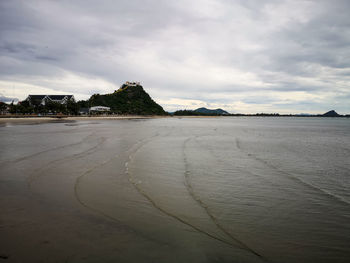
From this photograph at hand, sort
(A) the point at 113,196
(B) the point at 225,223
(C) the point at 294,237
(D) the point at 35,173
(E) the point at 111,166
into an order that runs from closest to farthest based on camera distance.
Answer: (C) the point at 294,237
(B) the point at 225,223
(A) the point at 113,196
(D) the point at 35,173
(E) the point at 111,166

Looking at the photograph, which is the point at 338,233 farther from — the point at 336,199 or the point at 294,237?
the point at 336,199

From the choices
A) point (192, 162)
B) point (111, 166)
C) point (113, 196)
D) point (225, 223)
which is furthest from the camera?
point (192, 162)

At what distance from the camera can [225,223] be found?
551 cm

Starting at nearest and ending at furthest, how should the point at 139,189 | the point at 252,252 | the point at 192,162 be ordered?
the point at 252,252
the point at 139,189
the point at 192,162

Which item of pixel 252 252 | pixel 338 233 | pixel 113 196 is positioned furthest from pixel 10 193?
pixel 338 233

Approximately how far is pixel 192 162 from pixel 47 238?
9498mm

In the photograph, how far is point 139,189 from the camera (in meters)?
7.96

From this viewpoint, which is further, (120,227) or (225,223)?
(225,223)

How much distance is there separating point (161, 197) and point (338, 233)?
4813mm

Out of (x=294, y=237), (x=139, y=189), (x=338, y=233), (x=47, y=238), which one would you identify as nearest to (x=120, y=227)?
(x=47, y=238)

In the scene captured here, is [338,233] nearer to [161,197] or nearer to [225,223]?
[225,223]

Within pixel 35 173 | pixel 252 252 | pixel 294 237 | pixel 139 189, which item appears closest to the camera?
pixel 252 252

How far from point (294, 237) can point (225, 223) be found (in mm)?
1545

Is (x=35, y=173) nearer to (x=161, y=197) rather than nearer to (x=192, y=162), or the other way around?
(x=161, y=197)
